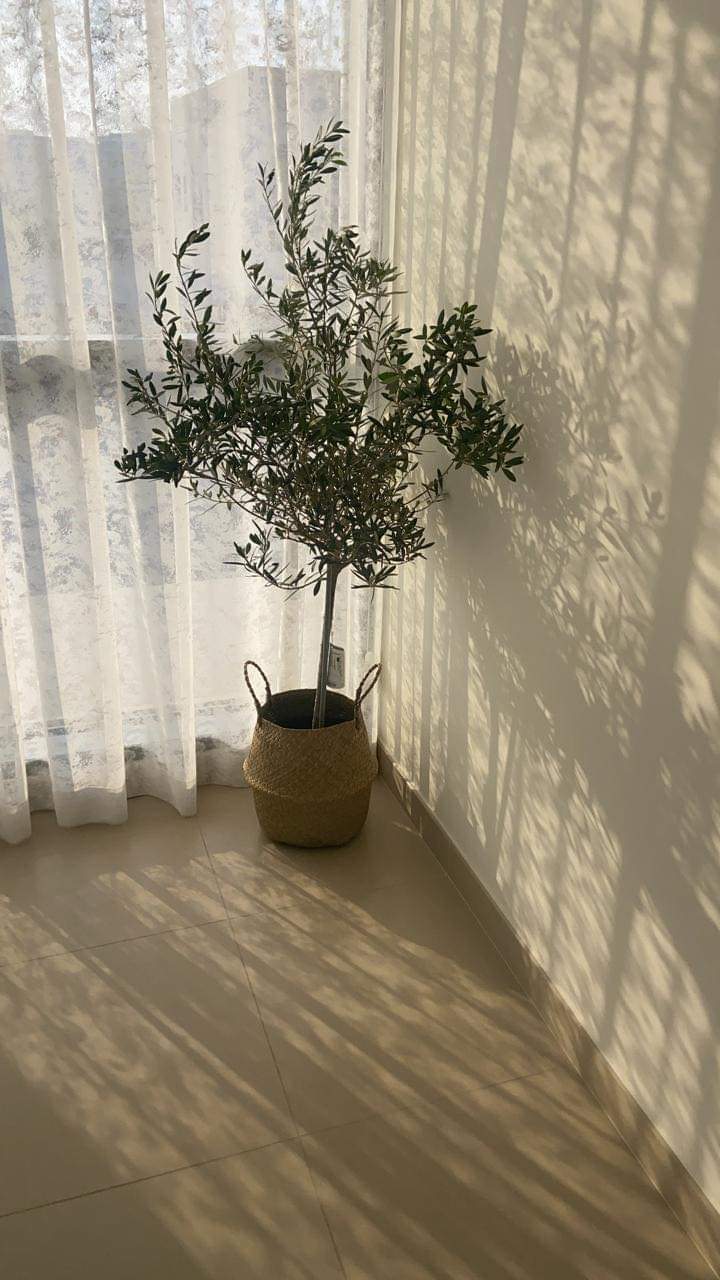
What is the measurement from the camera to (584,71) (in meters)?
1.68

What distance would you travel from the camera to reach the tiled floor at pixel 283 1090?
65.9 inches

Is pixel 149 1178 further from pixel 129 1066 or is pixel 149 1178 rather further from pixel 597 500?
pixel 597 500

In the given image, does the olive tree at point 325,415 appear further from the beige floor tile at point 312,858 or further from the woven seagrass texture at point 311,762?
the beige floor tile at point 312,858

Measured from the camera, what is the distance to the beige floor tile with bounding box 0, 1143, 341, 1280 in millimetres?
1630

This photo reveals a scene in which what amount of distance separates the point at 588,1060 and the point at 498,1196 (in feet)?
1.07

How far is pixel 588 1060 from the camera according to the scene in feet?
6.48

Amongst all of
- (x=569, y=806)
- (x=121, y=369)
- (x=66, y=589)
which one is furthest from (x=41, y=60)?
(x=569, y=806)

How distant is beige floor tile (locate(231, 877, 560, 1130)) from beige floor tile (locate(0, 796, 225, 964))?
19 cm

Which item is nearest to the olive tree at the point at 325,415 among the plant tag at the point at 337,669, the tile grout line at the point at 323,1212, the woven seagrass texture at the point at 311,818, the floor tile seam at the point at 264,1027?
the plant tag at the point at 337,669

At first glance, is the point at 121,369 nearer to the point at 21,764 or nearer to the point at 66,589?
the point at 66,589

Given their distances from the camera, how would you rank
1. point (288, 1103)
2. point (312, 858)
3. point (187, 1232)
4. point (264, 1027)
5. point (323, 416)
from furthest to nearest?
point (312, 858) → point (323, 416) → point (264, 1027) → point (288, 1103) → point (187, 1232)

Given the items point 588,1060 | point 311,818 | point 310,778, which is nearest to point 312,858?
point 311,818

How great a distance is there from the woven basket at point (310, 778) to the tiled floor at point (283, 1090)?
0.08 m

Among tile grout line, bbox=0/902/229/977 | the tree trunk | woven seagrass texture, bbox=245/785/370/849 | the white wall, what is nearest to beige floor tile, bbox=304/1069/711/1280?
the white wall
